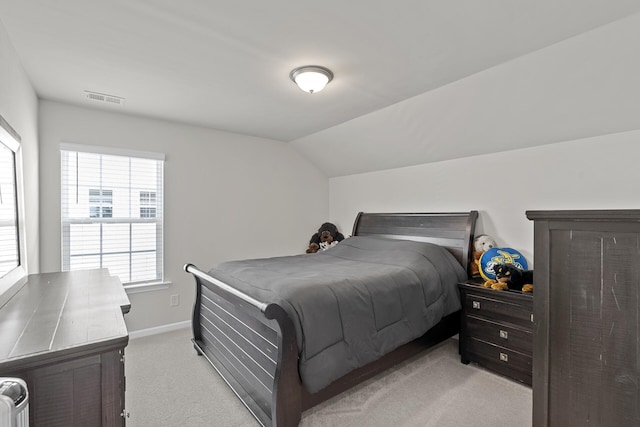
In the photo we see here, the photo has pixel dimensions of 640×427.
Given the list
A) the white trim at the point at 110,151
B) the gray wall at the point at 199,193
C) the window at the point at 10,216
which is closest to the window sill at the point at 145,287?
the gray wall at the point at 199,193

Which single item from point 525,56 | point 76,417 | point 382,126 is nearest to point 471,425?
point 76,417

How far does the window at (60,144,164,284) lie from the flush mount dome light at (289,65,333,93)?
2.07m

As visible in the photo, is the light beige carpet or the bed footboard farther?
the light beige carpet

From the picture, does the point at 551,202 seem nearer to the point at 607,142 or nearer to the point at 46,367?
the point at 607,142

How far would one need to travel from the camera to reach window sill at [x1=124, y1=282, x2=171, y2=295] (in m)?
3.40

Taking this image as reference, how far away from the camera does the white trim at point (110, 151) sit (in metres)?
3.06

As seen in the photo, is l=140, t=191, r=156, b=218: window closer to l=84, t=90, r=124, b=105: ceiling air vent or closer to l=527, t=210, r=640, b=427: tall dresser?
l=84, t=90, r=124, b=105: ceiling air vent

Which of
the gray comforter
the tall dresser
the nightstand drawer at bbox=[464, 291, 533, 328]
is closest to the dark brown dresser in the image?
the gray comforter

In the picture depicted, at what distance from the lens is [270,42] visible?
1993 mm

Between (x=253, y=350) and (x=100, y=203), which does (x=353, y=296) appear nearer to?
(x=253, y=350)

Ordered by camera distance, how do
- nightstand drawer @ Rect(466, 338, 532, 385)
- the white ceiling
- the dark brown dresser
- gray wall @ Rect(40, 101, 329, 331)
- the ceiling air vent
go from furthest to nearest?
1. gray wall @ Rect(40, 101, 329, 331)
2. the ceiling air vent
3. nightstand drawer @ Rect(466, 338, 532, 385)
4. the white ceiling
5. the dark brown dresser

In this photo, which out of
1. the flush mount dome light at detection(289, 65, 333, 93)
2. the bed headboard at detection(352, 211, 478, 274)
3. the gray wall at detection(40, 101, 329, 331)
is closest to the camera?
the flush mount dome light at detection(289, 65, 333, 93)

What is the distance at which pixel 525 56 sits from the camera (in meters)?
2.12

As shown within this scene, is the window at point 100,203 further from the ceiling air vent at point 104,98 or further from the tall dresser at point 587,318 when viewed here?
the tall dresser at point 587,318
